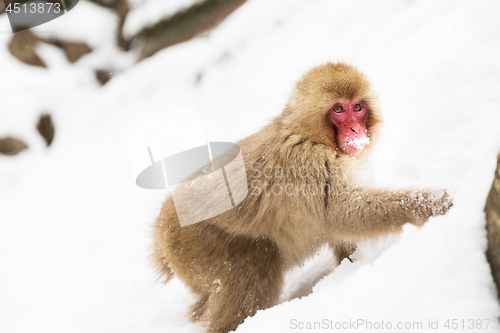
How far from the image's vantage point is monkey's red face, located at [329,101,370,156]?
2242 millimetres

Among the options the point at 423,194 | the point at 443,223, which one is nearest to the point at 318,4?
the point at 423,194

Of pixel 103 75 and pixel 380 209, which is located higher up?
pixel 103 75

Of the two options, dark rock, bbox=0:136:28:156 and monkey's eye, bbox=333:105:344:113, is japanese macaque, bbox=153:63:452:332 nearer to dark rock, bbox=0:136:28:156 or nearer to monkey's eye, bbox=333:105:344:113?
monkey's eye, bbox=333:105:344:113

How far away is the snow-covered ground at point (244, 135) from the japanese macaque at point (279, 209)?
9.8 inches

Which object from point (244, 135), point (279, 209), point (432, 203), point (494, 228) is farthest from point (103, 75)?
point (494, 228)

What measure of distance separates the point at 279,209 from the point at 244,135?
1.03 meters

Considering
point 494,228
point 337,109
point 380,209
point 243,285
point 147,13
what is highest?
point 147,13

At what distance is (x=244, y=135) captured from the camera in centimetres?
316

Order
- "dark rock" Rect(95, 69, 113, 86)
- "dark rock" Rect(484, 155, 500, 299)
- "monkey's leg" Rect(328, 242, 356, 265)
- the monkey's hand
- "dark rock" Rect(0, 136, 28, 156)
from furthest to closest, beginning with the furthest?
"dark rock" Rect(95, 69, 113, 86) → "dark rock" Rect(0, 136, 28, 156) → "monkey's leg" Rect(328, 242, 356, 265) → the monkey's hand → "dark rock" Rect(484, 155, 500, 299)

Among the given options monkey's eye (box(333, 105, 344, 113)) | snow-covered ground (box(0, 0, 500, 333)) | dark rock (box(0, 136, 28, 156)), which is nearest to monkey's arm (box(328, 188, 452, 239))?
snow-covered ground (box(0, 0, 500, 333))

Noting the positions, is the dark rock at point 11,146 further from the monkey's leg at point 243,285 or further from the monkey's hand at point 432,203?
the monkey's hand at point 432,203

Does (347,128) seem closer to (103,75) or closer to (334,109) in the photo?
(334,109)

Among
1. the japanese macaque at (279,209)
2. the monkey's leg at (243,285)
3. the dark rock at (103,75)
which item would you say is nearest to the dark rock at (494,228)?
the japanese macaque at (279,209)

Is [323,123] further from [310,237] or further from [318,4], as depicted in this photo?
[318,4]
